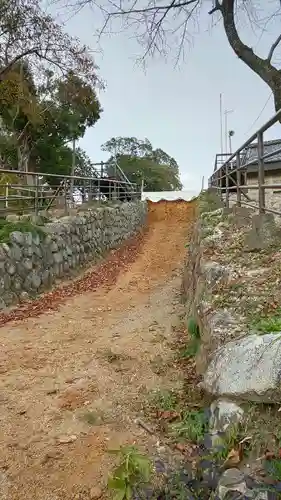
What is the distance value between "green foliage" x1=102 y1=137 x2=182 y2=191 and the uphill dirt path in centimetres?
3052

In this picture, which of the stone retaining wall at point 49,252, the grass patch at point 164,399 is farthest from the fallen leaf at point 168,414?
the stone retaining wall at point 49,252

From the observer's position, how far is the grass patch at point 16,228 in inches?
232

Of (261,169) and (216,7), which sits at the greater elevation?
(216,7)

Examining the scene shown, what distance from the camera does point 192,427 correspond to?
2.18 metres

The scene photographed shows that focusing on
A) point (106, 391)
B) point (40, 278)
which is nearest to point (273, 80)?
point (40, 278)

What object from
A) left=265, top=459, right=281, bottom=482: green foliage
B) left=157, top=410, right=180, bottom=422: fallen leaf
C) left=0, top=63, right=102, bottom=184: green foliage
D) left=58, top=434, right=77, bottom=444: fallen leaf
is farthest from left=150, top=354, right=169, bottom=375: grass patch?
left=0, top=63, right=102, bottom=184: green foliage

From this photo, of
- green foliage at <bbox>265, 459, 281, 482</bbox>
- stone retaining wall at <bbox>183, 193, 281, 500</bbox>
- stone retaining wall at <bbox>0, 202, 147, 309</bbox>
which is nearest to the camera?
green foliage at <bbox>265, 459, 281, 482</bbox>

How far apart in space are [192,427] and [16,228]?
4695mm

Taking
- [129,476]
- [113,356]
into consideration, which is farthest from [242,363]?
[113,356]

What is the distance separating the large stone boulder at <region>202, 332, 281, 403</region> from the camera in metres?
1.75

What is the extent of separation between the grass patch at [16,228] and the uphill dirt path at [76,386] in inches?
48.4

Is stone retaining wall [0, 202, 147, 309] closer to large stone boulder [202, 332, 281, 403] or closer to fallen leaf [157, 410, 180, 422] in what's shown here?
fallen leaf [157, 410, 180, 422]

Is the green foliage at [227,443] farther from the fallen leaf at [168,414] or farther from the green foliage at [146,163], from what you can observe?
the green foliage at [146,163]

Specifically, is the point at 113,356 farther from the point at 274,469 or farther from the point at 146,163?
the point at 146,163
